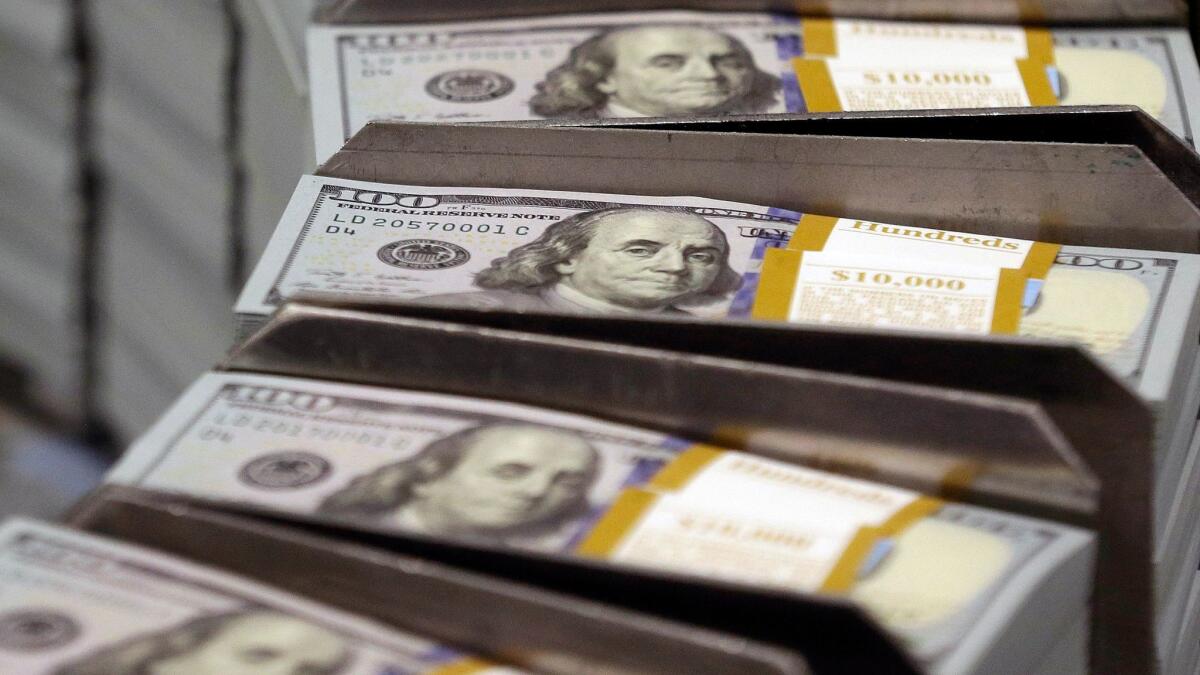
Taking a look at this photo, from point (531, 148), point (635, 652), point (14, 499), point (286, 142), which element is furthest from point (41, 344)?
point (635, 652)

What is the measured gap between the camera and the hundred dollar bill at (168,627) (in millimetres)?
655

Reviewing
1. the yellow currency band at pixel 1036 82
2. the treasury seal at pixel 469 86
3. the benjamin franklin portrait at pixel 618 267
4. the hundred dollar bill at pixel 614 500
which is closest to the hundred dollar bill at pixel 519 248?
the benjamin franklin portrait at pixel 618 267

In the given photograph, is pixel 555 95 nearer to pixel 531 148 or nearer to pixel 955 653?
pixel 531 148

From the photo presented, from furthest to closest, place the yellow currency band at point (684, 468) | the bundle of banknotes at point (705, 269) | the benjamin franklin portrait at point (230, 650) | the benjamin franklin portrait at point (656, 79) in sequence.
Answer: the benjamin franklin portrait at point (656, 79) → the bundle of banknotes at point (705, 269) → the yellow currency band at point (684, 468) → the benjamin franklin portrait at point (230, 650)

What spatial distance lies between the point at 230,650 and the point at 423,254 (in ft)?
1.23

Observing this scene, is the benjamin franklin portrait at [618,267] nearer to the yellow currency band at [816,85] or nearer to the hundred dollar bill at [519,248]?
the hundred dollar bill at [519,248]

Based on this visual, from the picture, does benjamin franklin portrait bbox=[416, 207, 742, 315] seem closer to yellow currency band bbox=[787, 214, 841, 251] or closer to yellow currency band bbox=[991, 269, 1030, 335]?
yellow currency band bbox=[787, 214, 841, 251]

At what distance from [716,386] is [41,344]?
5.94ft

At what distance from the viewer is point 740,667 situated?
1.90 feet

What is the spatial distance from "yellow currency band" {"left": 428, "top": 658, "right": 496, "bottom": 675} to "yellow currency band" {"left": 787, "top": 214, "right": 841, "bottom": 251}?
418 mm

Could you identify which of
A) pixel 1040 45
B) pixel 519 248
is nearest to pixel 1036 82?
pixel 1040 45

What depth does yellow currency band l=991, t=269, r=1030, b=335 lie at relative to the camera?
897mm

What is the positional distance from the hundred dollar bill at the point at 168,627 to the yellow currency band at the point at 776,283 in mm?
351

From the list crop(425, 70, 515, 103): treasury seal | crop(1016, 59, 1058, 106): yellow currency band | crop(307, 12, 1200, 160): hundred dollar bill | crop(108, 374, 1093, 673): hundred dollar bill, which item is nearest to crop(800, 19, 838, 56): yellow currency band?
crop(307, 12, 1200, 160): hundred dollar bill
